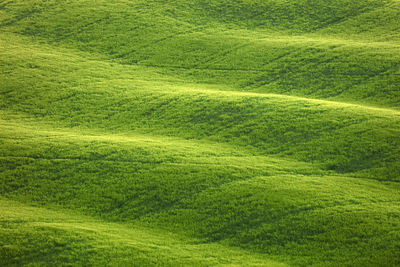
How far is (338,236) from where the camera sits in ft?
35.5

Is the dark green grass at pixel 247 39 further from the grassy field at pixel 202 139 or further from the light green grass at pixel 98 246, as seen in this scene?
A: the light green grass at pixel 98 246

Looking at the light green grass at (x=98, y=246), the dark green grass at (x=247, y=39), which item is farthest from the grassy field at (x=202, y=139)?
the dark green grass at (x=247, y=39)

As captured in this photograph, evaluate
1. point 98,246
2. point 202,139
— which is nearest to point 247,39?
point 202,139

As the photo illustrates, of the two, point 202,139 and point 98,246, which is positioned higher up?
point 202,139

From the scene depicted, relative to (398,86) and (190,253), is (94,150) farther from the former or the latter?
(398,86)

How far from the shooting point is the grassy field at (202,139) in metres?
10.9

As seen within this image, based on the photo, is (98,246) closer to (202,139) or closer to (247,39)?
(202,139)

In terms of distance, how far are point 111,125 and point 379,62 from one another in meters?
19.1

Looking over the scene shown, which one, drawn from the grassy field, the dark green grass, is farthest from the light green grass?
the dark green grass

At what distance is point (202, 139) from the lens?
16.7 meters

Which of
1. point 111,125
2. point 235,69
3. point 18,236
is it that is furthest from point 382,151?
point 18,236

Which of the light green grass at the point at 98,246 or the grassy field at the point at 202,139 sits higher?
the grassy field at the point at 202,139

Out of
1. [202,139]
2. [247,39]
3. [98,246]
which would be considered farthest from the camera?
[247,39]

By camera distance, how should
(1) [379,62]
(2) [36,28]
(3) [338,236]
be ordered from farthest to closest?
(2) [36,28]
(1) [379,62]
(3) [338,236]
